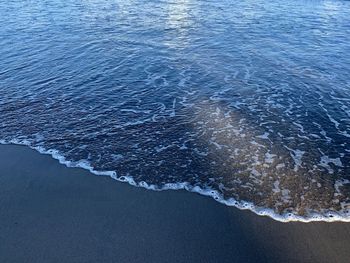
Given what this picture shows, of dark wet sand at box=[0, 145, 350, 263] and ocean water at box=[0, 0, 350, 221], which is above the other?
dark wet sand at box=[0, 145, 350, 263]

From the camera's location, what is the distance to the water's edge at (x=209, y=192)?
8.58 m

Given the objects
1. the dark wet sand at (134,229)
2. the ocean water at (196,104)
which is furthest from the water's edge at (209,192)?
the dark wet sand at (134,229)

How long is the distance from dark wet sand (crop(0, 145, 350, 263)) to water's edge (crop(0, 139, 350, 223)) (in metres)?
0.19

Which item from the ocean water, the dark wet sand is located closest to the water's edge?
the ocean water

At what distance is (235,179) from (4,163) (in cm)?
681

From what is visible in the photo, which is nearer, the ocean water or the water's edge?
the water's edge

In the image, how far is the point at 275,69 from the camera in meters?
17.3

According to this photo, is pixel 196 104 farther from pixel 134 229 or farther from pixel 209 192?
pixel 134 229

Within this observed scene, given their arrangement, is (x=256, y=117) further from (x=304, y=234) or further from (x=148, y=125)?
(x=304, y=234)

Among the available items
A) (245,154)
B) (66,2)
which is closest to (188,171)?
(245,154)

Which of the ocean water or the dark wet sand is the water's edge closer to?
the ocean water

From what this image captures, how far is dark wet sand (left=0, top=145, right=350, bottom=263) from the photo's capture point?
7566 mm

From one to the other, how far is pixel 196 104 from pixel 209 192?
5.44 metres

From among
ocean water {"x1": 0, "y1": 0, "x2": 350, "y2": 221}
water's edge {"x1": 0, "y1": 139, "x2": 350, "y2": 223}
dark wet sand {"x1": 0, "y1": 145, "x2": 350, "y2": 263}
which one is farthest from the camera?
ocean water {"x1": 0, "y1": 0, "x2": 350, "y2": 221}
